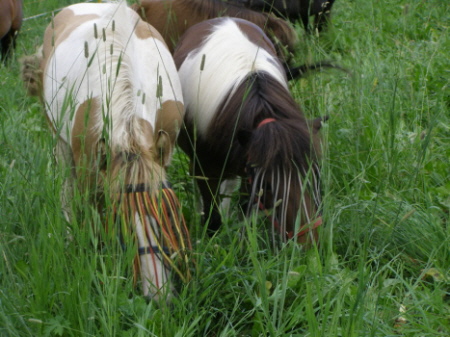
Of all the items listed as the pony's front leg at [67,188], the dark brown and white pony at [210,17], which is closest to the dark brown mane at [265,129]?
the pony's front leg at [67,188]

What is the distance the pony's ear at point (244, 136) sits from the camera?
2822mm

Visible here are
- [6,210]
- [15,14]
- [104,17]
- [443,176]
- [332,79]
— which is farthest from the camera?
[15,14]

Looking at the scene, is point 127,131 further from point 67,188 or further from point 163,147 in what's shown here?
point 67,188

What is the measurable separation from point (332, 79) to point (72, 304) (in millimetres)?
3379

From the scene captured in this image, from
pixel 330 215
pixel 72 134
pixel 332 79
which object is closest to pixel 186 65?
pixel 72 134

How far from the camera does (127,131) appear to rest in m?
2.54

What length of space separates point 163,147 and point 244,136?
35cm

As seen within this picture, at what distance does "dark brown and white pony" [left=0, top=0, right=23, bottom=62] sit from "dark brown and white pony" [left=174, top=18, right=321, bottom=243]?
297 cm

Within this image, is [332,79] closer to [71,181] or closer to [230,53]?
[230,53]

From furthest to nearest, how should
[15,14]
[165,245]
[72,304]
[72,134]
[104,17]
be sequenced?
1. [15,14]
2. [104,17]
3. [72,134]
4. [165,245]
5. [72,304]

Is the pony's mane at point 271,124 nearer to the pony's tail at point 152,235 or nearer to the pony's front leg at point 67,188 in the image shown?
the pony's tail at point 152,235

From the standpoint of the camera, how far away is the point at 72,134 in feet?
9.27

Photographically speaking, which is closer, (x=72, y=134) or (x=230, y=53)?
(x=72, y=134)

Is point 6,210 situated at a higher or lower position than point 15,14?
lower
